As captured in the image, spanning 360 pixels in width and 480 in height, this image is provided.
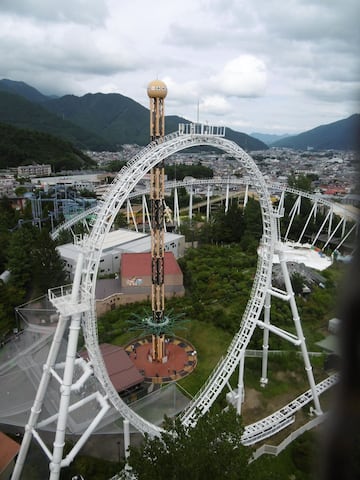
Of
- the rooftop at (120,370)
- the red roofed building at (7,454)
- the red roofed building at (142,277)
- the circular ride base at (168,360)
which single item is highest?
the red roofed building at (142,277)

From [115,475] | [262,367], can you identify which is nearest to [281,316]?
[262,367]

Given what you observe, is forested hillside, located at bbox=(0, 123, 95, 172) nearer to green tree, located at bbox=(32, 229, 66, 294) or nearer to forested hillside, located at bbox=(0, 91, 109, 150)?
forested hillside, located at bbox=(0, 91, 109, 150)

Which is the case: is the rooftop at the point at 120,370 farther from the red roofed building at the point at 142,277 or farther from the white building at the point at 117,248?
the white building at the point at 117,248

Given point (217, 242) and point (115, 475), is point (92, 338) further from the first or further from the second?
point (217, 242)

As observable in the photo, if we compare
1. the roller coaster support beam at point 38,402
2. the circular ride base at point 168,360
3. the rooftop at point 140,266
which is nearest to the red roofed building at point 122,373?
the circular ride base at point 168,360

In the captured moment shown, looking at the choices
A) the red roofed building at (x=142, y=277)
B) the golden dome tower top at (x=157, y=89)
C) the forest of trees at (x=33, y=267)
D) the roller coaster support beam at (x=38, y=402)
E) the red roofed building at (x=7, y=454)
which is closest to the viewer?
the roller coaster support beam at (x=38, y=402)

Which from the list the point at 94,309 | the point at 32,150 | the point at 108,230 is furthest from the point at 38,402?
the point at 32,150
